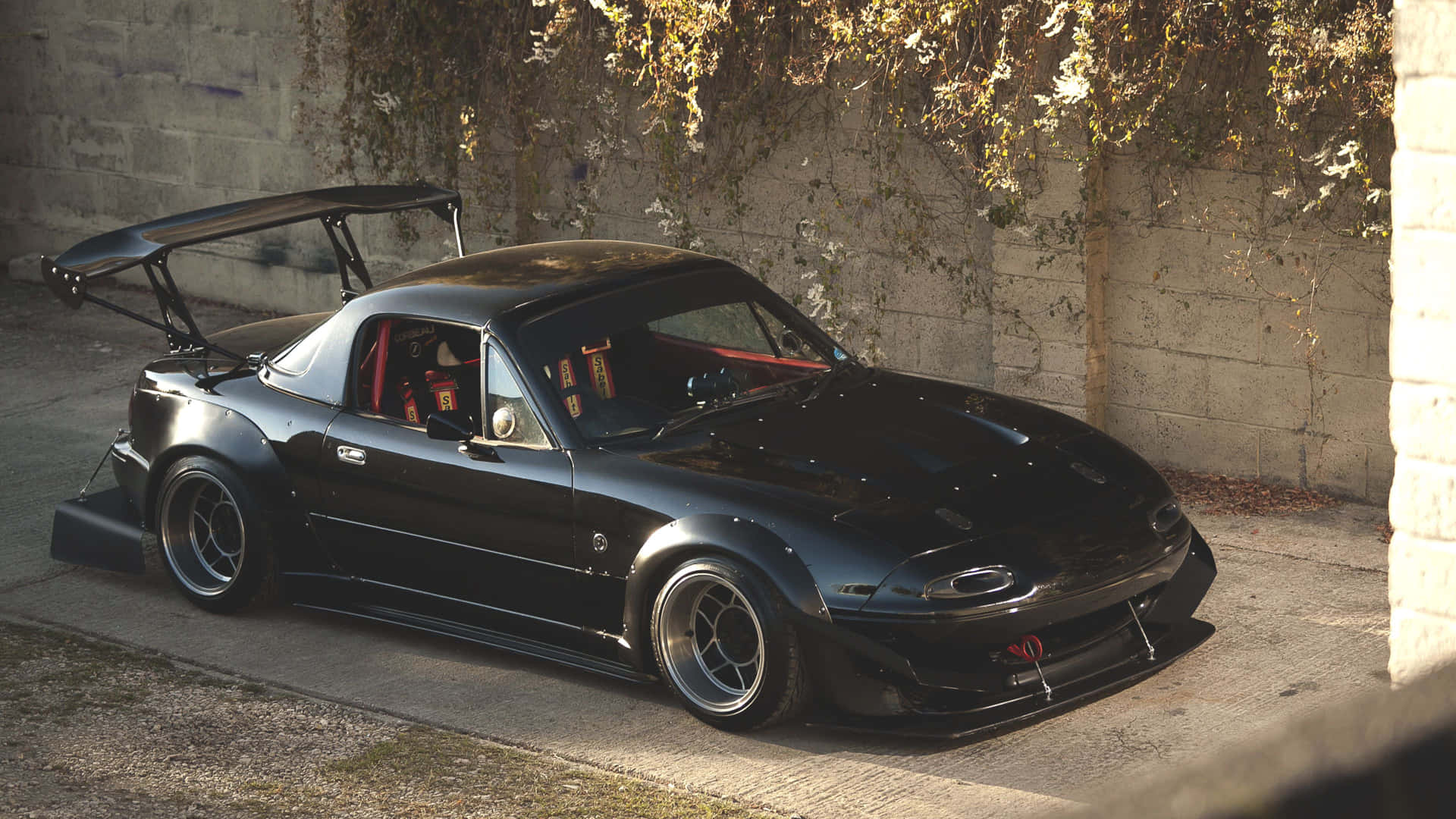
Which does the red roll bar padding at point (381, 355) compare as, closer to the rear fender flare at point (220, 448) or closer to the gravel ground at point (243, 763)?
the rear fender flare at point (220, 448)

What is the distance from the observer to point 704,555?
5.09 m

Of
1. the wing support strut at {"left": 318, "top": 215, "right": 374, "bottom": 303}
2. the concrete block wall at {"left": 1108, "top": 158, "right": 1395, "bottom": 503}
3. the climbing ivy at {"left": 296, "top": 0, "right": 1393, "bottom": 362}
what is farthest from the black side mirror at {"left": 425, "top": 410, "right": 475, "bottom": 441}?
the concrete block wall at {"left": 1108, "top": 158, "right": 1395, "bottom": 503}

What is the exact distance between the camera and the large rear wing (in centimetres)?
669

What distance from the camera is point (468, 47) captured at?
408 inches

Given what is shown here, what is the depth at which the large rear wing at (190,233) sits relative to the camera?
21.9 ft

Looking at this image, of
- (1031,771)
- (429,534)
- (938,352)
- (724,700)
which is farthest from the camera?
(938,352)

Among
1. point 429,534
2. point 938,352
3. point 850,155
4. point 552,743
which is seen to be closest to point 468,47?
point 850,155

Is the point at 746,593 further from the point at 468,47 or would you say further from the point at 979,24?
the point at 468,47

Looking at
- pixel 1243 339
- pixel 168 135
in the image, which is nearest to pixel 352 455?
pixel 1243 339

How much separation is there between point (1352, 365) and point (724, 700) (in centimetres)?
384

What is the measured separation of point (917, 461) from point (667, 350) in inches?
46.4

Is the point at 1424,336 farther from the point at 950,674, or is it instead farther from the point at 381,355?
the point at 381,355

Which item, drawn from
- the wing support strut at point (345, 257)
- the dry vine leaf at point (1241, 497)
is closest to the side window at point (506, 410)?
the wing support strut at point (345, 257)

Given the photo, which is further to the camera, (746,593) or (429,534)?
(429,534)
